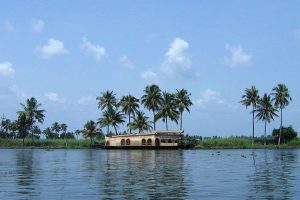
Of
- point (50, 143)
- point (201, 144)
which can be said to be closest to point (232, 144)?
point (201, 144)

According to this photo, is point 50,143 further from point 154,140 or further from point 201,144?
point 201,144

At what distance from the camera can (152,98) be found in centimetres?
10888

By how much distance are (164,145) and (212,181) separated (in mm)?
67593

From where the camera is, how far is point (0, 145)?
402 ft

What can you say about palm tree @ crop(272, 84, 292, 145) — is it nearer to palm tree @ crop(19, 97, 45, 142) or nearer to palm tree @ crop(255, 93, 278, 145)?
palm tree @ crop(255, 93, 278, 145)

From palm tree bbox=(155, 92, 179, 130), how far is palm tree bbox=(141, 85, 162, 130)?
1251mm

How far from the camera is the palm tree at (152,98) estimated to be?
10888 cm

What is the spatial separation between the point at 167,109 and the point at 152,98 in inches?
183

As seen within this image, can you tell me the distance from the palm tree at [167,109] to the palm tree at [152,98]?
1251mm

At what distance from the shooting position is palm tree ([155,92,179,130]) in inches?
4232

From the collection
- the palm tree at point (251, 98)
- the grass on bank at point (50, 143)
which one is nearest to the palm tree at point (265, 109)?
the palm tree at point (251, 98)

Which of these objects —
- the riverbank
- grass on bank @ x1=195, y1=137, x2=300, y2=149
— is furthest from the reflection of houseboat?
grass on bank @ x1=195, y1=137, x2=300, y2=149

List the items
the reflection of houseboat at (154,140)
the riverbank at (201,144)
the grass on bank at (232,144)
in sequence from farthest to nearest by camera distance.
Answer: the riverbank at (201,144) → the grass on bank at (232,144) → the reflection of houseboat at (154,140)

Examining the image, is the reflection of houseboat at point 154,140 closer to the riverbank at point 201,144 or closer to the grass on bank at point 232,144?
→ the riverbank at point 201,144
